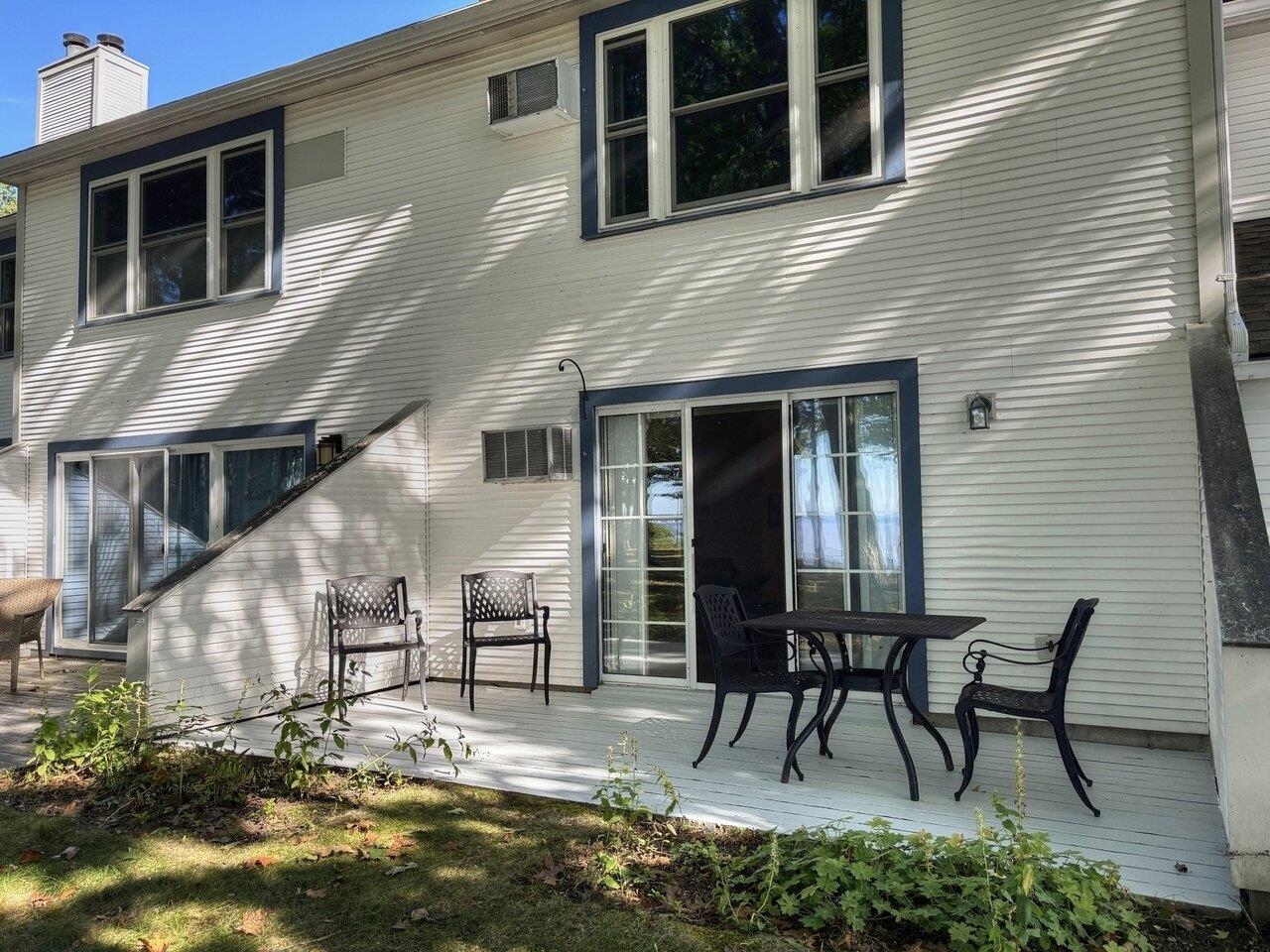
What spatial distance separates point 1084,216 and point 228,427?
7.04m

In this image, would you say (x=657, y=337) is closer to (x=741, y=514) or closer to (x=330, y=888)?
(x=741, y=514)

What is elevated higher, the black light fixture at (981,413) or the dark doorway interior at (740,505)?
the black light fixture at (981,413)

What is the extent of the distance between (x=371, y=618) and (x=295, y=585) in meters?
0.60

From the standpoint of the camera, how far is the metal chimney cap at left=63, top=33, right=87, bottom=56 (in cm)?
985

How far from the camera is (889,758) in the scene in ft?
15.3

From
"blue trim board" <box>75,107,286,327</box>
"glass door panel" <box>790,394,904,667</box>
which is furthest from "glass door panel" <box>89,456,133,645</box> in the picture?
"glass door panel" <box>790,394,904,667</box>

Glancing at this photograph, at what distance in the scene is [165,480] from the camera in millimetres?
8492

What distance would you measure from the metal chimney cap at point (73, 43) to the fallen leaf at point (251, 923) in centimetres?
1037

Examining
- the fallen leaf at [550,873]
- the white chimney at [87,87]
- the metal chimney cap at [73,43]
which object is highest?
the metal chimney cap at [73,43]

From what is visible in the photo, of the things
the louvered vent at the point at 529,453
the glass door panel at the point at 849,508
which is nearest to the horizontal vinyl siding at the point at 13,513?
the louvered vent at the point at 529,453

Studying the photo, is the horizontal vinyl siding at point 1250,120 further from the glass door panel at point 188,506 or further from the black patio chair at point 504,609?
the glass door panel at point 188,506

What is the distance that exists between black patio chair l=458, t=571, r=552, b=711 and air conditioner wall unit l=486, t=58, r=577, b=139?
3379 mm

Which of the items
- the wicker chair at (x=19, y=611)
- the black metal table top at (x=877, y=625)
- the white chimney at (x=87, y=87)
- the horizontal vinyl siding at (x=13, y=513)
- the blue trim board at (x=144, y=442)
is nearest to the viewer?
the black metal table top at (x=877, y=625)

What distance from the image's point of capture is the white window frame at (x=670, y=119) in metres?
5.67
